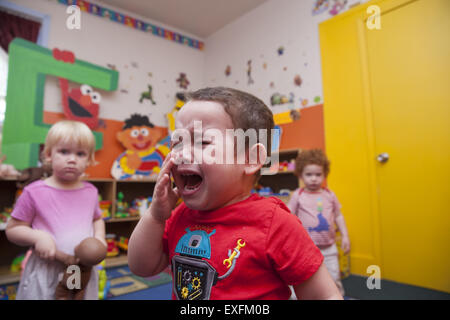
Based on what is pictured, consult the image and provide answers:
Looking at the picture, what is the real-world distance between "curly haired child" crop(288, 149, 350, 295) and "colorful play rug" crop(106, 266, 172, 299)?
127cm

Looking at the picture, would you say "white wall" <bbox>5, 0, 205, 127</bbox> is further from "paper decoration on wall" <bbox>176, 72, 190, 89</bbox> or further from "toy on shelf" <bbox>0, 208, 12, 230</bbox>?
"toy on shelf" <bbox>0, 208, 12, 230</bbox>

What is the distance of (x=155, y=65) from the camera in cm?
418

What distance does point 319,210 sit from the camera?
215 centimetres

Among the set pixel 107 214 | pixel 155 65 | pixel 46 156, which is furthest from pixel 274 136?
pixel 155 65

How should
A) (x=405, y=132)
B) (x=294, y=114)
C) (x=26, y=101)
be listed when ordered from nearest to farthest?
(x=405, y=132), (x=26, y=101), (x=294, y=114)

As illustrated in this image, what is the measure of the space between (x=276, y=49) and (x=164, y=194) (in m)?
3.23

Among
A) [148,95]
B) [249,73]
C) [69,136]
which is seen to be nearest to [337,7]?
[249,73]

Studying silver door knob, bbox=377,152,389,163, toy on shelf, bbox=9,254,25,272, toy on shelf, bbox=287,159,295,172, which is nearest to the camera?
silver door knob, bbox=377,152,389,163

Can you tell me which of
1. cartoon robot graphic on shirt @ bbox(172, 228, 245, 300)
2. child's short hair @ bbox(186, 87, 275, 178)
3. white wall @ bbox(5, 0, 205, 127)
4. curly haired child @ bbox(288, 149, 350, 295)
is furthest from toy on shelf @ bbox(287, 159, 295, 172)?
cartoon robot graphic on shirt @ bbox(172, 228, 245, 300)

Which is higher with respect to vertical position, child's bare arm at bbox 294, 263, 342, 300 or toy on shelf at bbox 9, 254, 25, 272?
child's bare arm at bbox 294, 263, 342, 300

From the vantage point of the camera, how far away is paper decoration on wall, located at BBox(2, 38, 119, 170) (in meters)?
2.99

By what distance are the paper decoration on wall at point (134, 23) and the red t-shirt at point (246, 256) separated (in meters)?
3.65

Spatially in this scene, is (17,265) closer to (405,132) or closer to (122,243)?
(122,243)

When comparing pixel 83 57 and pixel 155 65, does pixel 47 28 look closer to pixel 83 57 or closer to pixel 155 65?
pixel 83 57
